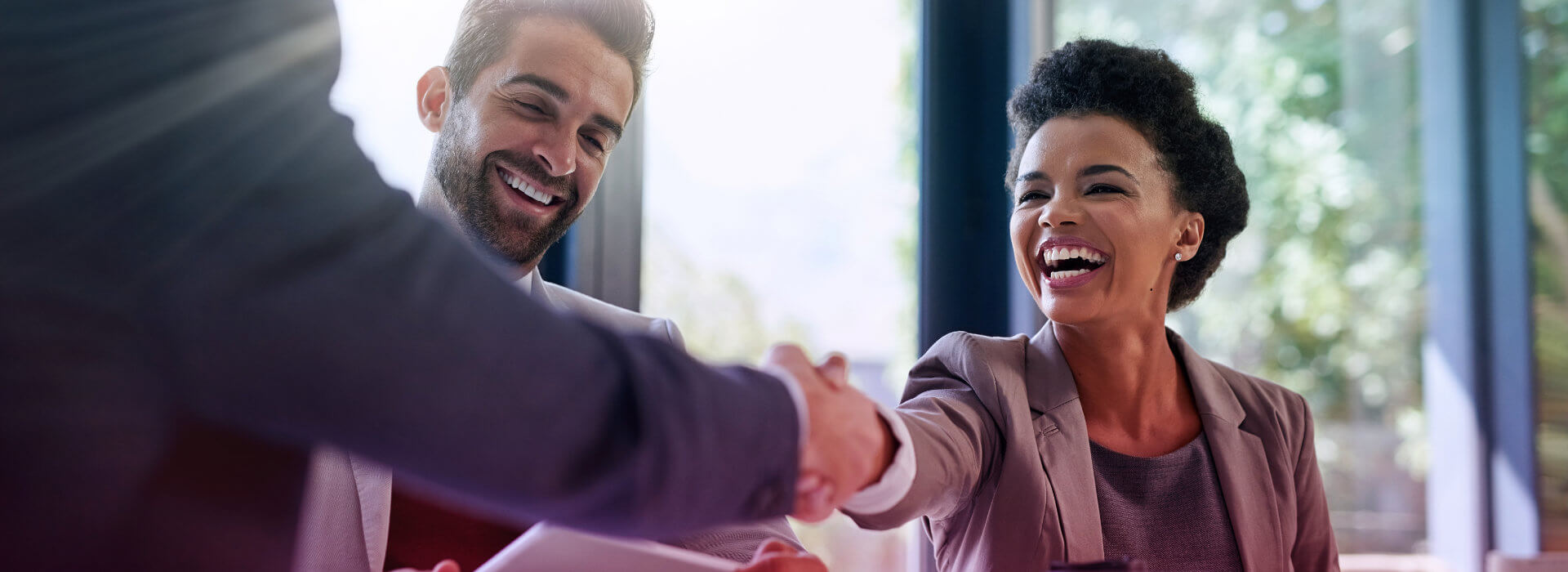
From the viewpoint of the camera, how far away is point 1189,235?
74.6 inches

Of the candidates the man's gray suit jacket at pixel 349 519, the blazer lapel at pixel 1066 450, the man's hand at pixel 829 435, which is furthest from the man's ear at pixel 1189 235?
the man's hand at pixel 829 435

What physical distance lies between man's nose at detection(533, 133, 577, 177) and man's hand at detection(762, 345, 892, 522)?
0.97 m

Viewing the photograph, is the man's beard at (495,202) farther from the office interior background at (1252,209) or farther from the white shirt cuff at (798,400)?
the white shirt cuff at (798,400)

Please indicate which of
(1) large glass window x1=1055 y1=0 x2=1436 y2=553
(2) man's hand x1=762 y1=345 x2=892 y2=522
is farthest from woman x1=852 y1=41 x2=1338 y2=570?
(1) large glass window x1=1055 y1=0 x2=1436 y2=553

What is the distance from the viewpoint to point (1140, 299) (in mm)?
1820

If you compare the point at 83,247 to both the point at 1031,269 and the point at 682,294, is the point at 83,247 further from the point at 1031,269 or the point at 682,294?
the point at 682,294

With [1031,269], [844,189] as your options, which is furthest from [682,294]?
[1031,269]

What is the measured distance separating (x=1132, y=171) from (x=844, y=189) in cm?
94

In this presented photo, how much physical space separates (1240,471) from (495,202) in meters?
1.40

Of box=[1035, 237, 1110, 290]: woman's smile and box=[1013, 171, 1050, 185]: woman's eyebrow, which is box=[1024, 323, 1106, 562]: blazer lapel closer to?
box=[1035, 237, 1110, 290]: woman's smile

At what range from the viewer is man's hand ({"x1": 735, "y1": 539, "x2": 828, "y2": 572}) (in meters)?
0.97

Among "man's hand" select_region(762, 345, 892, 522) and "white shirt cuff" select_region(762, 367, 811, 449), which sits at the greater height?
"white shirt cuff" select_region(762, 367, 811, 449)

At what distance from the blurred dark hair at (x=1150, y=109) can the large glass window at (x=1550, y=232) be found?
5.87 ft

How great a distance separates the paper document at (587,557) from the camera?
0.98m
